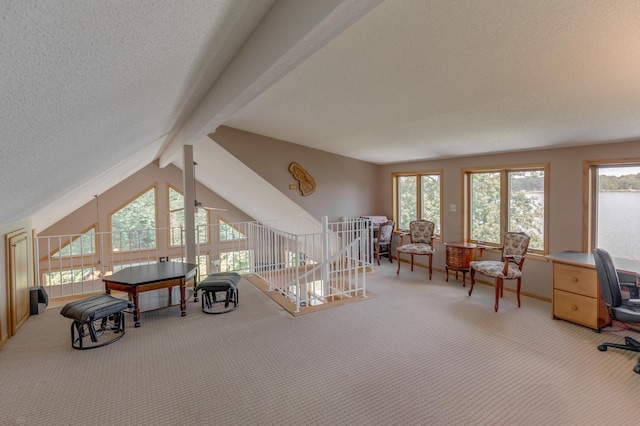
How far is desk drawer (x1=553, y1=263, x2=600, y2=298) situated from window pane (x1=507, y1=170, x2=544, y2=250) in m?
1.14

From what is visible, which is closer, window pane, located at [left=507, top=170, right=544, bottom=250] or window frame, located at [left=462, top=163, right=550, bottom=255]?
window frame, located at [left=462, top=163, right=550, bottom=255]

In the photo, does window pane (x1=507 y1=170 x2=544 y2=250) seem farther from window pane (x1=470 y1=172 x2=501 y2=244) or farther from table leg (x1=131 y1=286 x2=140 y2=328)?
table leg (x1=131 y1=286 x2=140 y2=328)

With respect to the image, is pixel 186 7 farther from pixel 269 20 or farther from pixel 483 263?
A: pixel 483 263

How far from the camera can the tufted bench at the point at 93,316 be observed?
2909 millimetres

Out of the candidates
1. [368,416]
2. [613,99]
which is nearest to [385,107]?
[613,99]

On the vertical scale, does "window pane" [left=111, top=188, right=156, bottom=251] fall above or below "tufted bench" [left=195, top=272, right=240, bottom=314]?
above

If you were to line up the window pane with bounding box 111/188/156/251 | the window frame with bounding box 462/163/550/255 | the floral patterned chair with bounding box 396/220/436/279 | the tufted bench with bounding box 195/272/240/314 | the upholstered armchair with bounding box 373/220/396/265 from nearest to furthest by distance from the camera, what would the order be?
the tufted bench with bounding box 195/272/240/314 < the window frame with bounding box 462/163/550/255 < the floral patterned chair with bounding box 396/220/436/279 < the upholstered armchair with bounding box 373/220/396/265 < the window pane with bounding box 111/188/156/251

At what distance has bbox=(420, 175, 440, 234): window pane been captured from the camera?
629cm

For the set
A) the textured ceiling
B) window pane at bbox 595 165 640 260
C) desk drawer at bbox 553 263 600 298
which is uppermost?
the textured ceiling

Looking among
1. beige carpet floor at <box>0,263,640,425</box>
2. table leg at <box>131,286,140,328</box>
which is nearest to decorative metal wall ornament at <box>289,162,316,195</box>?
beige carpet floor at <box>0,263,640,425</box>

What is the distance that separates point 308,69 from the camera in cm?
292

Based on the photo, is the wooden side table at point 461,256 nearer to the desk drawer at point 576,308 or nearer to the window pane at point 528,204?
the window pane at point 528,204

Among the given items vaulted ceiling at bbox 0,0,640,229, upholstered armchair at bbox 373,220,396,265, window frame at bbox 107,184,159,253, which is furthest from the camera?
window frame at bbox 107,184,159,253

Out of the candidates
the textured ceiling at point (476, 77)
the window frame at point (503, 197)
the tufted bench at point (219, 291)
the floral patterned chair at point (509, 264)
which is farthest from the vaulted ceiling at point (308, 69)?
the tufted bench at point (219, 291)
